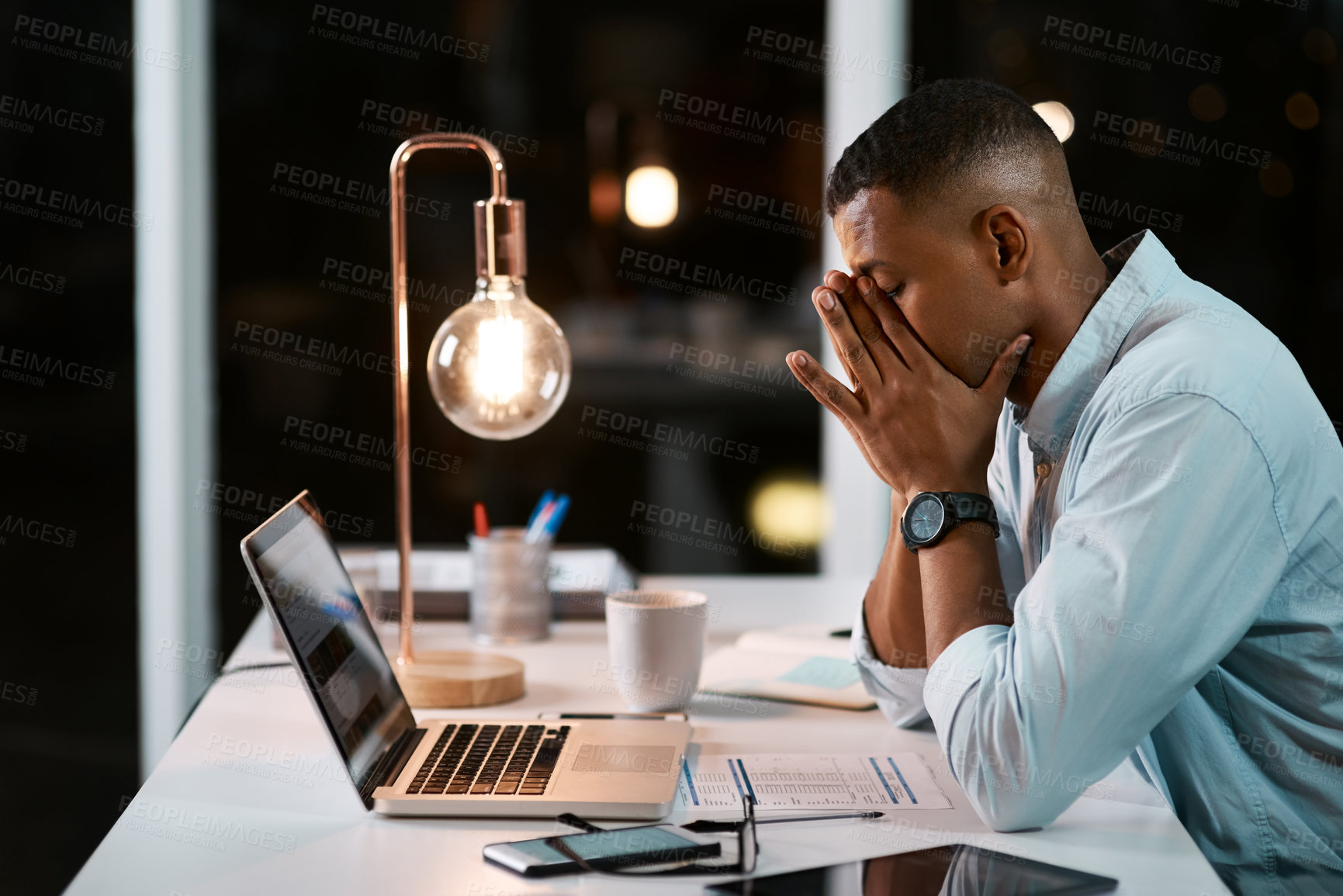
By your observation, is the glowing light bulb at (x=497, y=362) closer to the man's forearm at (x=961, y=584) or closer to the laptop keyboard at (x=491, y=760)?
the laptop keyboard at (x=491, y=760)

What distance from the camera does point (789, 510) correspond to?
3.32 m

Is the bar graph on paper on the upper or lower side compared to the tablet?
upper

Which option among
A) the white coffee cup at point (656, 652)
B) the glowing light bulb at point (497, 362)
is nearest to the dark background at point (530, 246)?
the glowing light bulb at point (497, 362)

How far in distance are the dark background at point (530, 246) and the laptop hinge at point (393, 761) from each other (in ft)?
4.27

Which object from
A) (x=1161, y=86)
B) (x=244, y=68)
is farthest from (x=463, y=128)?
(x=1161, y=86)

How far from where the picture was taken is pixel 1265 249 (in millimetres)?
2691

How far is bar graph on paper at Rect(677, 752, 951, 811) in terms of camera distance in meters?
1.00

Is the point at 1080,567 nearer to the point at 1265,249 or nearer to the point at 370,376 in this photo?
the point at 1265,249

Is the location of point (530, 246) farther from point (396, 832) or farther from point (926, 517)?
point (396, 832)

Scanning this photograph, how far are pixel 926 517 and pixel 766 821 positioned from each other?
11.9 inches

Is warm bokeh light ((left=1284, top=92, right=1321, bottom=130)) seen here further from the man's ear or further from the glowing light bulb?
the glowing light bulb

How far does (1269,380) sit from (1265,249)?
75.9 inches

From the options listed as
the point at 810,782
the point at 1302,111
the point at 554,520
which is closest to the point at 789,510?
the point at 1302,111

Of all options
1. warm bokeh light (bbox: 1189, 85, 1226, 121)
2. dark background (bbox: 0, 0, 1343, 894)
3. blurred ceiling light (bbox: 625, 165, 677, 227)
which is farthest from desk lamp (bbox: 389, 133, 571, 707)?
warm bokeh light (bbox: 1189, 85, 1226, 121)
